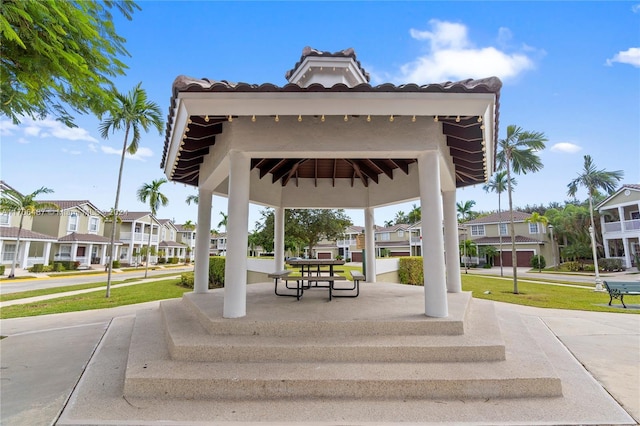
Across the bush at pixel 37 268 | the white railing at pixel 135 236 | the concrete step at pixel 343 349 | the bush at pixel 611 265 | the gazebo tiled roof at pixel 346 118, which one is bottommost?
the bush at pixel 37 268

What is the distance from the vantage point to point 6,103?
3799 millimetres

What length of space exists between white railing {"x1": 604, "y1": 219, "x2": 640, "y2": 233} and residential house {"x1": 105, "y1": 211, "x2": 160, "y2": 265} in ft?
196

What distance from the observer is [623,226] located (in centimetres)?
2977

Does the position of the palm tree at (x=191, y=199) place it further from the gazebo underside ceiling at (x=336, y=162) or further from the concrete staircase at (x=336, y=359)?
the concrete staircase at (x=336, y=359)

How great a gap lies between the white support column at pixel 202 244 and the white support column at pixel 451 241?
636 cm

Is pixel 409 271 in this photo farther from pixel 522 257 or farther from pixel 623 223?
pixel 522 257

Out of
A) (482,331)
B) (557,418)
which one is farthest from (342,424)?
(482,331)

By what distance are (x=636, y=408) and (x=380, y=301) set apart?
3.54 m

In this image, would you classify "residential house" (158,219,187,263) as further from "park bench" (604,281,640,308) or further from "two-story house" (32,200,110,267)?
"park bench" (604,281,640,308)

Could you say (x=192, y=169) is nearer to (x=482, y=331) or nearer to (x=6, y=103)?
(x=6, y=103)

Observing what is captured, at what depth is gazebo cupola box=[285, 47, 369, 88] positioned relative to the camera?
7840 mm

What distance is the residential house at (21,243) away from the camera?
1096 inches

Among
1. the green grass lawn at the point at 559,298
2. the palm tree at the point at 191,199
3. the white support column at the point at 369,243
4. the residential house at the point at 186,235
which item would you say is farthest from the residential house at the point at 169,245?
the green grass lawn at the point at 559,298

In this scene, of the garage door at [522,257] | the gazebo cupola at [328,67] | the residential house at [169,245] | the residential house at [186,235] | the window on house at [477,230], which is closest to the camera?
the gazebo cupola at [328,67]
